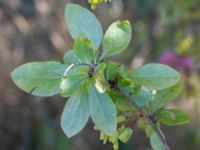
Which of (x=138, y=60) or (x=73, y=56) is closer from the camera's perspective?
(x=73, y=56)

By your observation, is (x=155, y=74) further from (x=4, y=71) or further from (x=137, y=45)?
(x=4, y=71)

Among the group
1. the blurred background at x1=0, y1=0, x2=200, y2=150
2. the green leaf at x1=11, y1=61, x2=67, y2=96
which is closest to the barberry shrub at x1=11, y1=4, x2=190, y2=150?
the green leaf at x1=11, y1=61, x2=67, y2=96

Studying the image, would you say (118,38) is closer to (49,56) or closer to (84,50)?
(84,50)

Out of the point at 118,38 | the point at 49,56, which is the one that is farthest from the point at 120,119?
the point at 49,56

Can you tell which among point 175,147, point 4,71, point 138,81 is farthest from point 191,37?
point 138,81

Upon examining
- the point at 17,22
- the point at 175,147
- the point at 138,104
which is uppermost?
the point at 138,104

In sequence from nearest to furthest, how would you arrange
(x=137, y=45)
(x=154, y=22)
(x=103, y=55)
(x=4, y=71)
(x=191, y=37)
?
(x=103, y=55), (x=191, y=37), (x=154, y=22), (x=137, y=45), (x=4, y=71)
